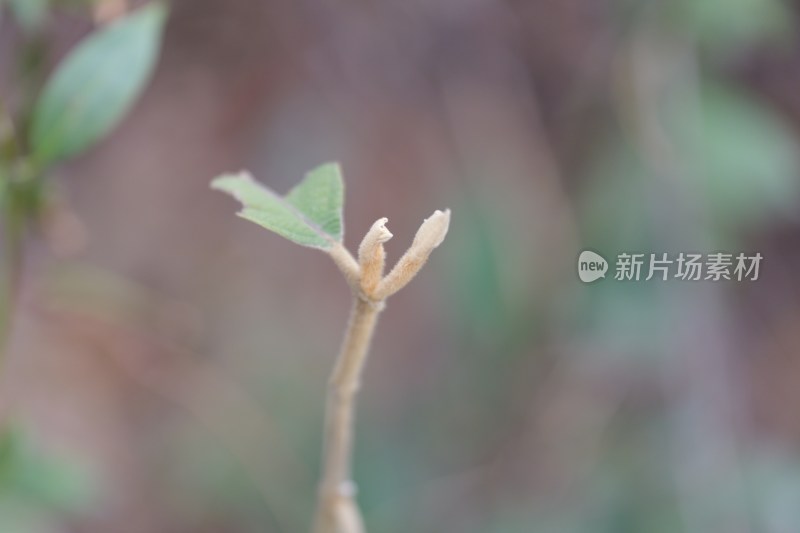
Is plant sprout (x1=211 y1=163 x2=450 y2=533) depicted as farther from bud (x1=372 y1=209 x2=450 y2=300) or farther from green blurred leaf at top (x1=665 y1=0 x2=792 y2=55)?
green blurred leaf at top (x1=665 y1=0 x2=792 y2=55)

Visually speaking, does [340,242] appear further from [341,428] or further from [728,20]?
[728,20]

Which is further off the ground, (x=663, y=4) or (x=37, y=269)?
(x=663, y=4)

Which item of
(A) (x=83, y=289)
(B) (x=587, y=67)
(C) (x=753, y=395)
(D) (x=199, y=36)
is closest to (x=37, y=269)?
(A) (x=83, y=289)

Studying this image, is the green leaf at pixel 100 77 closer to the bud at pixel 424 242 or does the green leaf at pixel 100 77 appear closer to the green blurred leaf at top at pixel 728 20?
the bud at pixel 424 242

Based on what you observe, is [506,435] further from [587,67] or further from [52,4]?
[52,4]

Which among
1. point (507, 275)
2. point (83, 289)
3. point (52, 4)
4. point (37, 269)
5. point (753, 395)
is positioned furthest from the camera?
point (753, 395)

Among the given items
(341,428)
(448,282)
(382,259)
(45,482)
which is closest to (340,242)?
(382,259)
